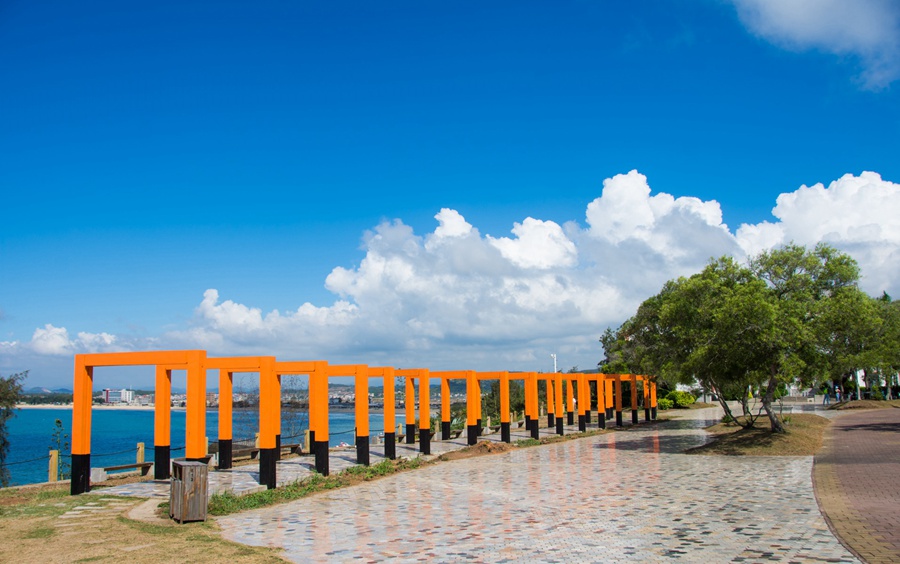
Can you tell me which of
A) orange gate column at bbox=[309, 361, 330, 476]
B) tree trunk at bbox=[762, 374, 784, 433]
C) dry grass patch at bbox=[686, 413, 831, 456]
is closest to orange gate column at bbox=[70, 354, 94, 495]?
orange gate column at bbox=[309, 361, 330, 476]

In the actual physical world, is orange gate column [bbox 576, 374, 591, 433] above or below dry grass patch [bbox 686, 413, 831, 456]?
above

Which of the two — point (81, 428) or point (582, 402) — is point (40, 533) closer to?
point (81, 428)

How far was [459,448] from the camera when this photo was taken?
24.9 metres

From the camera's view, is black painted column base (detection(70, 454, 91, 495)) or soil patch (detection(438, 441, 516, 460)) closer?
A: black painted column base (detection(70, 454, 91, 495))

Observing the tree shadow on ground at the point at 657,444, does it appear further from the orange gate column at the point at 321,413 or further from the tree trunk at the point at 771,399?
the orange gate column at the point at 321,413

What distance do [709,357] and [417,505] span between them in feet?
41.3

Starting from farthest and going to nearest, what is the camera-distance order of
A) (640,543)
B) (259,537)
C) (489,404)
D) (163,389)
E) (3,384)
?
(489,404) < (3,384) < (163,389) < (259,537) < (640,543)

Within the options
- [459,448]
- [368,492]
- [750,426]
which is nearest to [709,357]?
[750,426]

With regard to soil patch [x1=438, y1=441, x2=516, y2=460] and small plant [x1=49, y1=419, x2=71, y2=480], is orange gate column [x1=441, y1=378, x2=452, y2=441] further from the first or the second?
small plant [x1=49, y1=419, x2=71, y2=480]

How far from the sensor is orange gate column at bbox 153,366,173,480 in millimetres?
17125

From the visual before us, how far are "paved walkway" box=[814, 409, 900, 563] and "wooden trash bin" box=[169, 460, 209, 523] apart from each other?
10.0 m

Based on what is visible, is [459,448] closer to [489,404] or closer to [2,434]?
[2,434]

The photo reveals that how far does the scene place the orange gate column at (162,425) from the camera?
17125 millimetres

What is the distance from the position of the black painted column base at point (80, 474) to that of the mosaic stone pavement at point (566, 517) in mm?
4921
